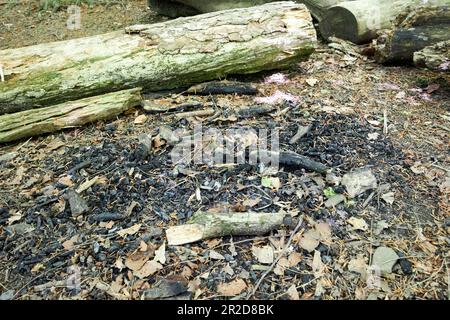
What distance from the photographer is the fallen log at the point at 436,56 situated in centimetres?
345

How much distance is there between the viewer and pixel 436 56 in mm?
3521

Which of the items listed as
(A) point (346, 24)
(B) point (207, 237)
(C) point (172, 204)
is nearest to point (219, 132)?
(C) point (172, 204)

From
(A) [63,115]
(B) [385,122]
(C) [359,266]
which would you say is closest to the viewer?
(C) [359,266]

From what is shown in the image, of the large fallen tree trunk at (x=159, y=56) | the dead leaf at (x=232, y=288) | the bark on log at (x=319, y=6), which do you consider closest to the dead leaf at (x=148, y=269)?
the dead leaf at (x=232, y=288)

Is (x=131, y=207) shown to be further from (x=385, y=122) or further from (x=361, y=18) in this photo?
(x=361, y=18)

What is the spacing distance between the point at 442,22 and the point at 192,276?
13.1 ft

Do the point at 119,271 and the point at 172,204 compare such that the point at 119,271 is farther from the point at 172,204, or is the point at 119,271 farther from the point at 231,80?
the point at 231,80

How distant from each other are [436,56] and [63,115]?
3747mm

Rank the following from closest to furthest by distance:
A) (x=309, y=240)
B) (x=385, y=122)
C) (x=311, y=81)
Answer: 1. (x=309, y=240)
2. (x=385, y=122)
3. (x=311, y=81)

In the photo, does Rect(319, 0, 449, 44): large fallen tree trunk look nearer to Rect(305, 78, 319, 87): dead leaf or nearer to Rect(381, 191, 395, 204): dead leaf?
Rect(305, 78, 319, 87): dead leaf

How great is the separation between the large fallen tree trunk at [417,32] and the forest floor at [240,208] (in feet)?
2.46

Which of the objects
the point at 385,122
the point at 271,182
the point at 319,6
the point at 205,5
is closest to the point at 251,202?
the point at 271,182

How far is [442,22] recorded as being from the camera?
3990mm

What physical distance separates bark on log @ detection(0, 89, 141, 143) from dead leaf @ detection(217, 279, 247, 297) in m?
2.16
